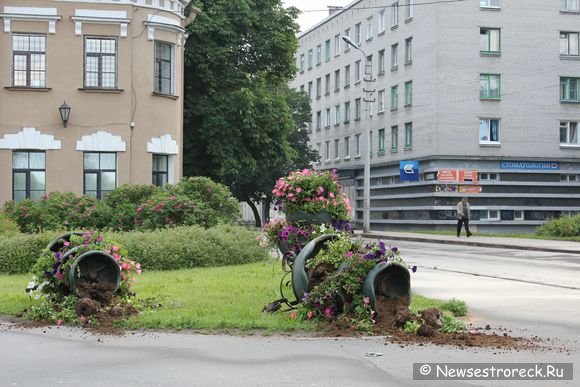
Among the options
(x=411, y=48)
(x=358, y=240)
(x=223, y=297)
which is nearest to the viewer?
(x=358, y=240)

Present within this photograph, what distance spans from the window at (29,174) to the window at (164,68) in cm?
459

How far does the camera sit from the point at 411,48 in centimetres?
5431

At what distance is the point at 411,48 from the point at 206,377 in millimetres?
49833

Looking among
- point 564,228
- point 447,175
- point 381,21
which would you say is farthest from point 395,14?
point 564,228

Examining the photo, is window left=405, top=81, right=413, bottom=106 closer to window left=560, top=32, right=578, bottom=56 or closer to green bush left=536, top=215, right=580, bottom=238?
window left=560, top=32, right=578, bottom=56

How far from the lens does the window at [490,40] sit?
5056 centimetres

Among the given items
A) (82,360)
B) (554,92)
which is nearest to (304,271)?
(82,360)

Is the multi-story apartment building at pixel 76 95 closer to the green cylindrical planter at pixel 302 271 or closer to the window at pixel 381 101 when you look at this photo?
the green cylindrical planter at pixel 302 271

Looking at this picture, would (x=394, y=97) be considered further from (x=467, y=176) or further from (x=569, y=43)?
(x=569, y=43)

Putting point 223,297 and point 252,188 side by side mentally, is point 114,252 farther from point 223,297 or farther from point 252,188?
point 252,188

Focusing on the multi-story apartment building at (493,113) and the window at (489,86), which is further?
the window at (489,86)

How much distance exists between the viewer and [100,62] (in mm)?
26062

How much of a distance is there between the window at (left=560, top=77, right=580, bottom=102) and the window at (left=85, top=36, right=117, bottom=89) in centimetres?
3444

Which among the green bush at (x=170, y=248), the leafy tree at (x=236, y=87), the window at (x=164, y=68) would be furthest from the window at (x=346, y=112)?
the green bush at (x=170, y=248)
